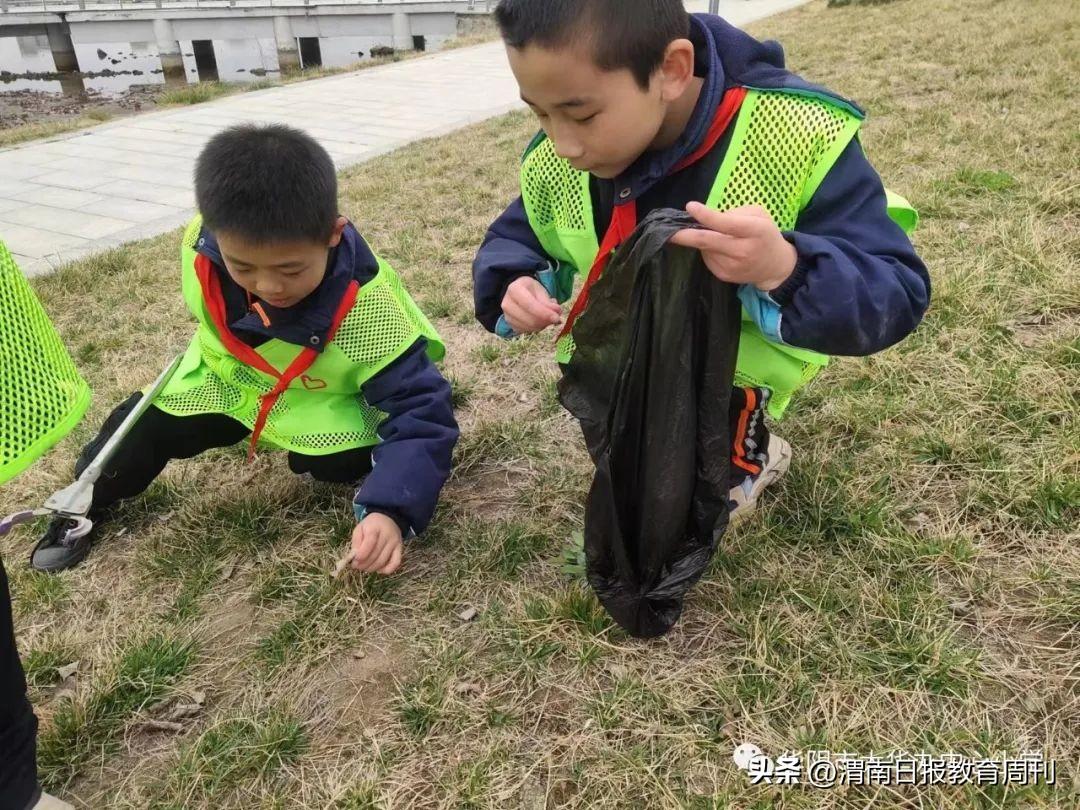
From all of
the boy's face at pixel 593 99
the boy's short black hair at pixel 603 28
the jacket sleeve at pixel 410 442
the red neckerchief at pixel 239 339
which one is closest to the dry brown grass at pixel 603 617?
the jacket sleeve at pixel 410 442

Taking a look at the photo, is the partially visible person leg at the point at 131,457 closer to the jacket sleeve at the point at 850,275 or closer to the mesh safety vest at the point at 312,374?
the mesh safety vest at the point at 312,374

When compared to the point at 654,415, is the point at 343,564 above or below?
below

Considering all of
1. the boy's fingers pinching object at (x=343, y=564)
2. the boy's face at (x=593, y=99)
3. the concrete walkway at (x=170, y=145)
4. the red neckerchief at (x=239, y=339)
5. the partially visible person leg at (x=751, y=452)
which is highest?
the boy's face at (x=593, y=99)

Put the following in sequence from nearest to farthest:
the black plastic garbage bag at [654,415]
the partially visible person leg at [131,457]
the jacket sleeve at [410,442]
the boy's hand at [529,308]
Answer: the black plastic garbage bag at [654,415] < the boy's hand at [529,308] < the jacket sleeve at [410,442] < the partially visible person leg at [131,457]

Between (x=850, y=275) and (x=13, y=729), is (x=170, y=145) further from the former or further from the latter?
(x=850, y=275)

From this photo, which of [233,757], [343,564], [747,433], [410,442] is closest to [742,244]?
[747,433]

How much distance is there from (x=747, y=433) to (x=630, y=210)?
67 centimetres

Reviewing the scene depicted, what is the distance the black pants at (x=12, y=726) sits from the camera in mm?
1409

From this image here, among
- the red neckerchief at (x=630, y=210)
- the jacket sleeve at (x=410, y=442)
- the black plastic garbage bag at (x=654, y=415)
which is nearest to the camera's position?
the black plastic garbage bag at (x=654, y=415)

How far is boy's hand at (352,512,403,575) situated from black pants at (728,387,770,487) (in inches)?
35.9

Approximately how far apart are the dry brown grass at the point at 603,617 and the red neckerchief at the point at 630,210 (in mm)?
803

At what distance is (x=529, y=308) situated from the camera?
1861 mm

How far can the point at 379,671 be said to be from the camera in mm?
1920

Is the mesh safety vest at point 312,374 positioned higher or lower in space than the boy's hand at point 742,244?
lower
